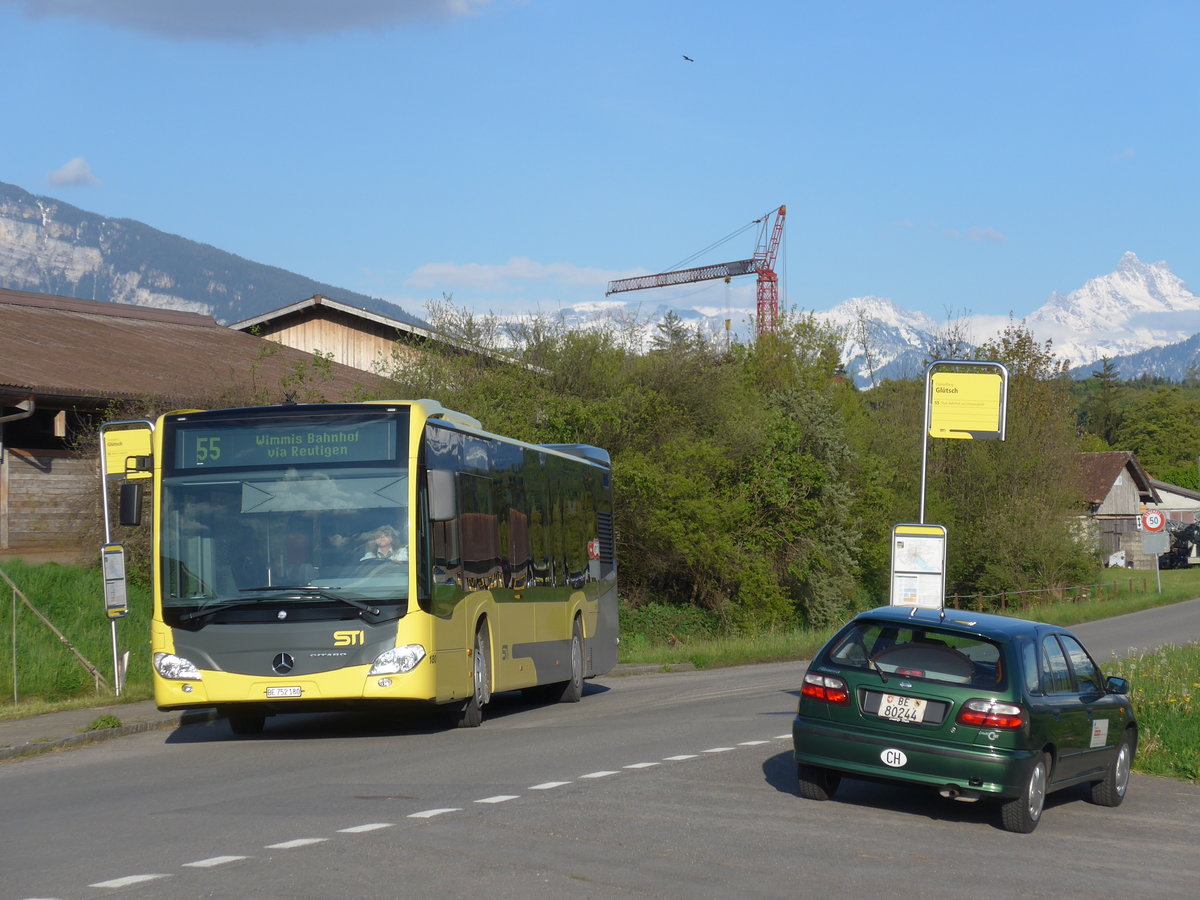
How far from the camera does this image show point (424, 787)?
11453 mm

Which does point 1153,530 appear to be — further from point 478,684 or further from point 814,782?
point 814,782

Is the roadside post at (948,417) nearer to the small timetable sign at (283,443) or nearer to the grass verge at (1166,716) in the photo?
the grass verge at (1166,716)

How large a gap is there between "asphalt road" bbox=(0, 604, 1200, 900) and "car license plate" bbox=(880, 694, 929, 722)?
738 millimetres

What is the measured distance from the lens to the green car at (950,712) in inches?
398

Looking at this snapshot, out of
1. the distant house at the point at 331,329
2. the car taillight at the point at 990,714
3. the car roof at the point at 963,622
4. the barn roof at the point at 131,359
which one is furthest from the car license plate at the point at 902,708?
the distant house at the point at 331,329

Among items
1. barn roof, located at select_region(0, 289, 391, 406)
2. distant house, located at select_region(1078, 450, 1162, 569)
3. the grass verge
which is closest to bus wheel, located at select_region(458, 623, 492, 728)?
the grass verge

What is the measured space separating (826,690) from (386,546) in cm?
563

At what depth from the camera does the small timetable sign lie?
1516 centimetres

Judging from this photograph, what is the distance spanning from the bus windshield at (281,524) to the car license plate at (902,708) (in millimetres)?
5802

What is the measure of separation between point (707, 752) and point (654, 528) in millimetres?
24906

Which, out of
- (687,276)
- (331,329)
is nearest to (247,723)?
(331,329)

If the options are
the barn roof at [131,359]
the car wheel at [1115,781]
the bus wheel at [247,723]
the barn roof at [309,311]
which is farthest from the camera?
the barn roof at [309,311]

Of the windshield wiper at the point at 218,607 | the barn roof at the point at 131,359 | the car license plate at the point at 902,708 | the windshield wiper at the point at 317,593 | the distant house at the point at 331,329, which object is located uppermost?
the distant house at the point at 331,329

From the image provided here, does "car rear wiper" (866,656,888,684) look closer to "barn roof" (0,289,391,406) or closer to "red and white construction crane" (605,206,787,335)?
"barn roof" (0,289,391,406)
